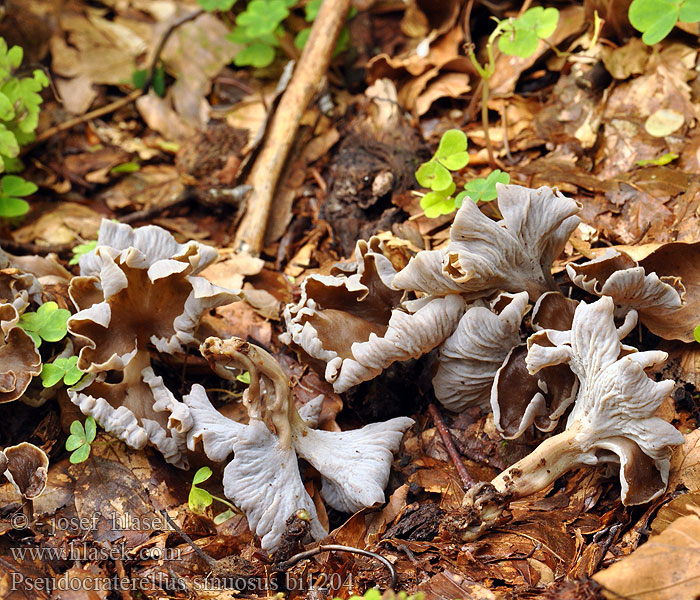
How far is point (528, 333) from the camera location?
Result: 320 cm

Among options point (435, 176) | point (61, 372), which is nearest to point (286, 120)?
point (435, 176)

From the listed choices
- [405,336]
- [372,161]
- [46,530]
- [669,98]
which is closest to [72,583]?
[46,530]

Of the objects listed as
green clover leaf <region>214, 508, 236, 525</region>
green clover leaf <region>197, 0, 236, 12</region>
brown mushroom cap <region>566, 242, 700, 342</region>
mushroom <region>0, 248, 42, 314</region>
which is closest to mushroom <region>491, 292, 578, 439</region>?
brown mushroom cap <region>566, 242, 700, 342</region>

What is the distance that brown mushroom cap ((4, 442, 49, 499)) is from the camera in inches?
107

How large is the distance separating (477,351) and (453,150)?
139 cm

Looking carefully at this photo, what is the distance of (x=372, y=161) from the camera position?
431 centimetres

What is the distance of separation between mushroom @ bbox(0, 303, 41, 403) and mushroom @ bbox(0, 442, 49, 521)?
0.94 ft

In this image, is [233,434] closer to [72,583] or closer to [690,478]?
[72,583]

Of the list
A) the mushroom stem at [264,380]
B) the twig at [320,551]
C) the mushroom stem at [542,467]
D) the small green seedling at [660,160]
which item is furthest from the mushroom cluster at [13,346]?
the small green seedling at [660,160]

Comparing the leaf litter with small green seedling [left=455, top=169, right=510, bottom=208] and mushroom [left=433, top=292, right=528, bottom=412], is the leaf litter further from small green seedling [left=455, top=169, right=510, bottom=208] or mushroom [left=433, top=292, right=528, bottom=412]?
small green seedling [left=455, top=169, right=510, bottom=208]

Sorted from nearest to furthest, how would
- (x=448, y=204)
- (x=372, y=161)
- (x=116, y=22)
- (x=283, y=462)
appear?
(x=283, y=462) < (x=448, y=204) < (x=372, y=161) < (x=116, y=22)

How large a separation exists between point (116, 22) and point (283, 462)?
17.1 ft

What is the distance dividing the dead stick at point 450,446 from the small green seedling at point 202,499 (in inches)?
42.8

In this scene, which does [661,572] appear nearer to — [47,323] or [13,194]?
[47,323]
